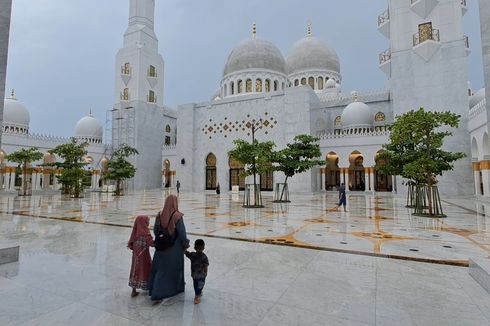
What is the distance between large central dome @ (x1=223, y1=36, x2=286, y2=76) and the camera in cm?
2712

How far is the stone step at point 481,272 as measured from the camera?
299cm

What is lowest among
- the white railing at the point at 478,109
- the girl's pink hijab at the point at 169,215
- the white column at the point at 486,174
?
the girl's pink hijab at the point at 169,215

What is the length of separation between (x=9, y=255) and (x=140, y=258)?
7.99 feet

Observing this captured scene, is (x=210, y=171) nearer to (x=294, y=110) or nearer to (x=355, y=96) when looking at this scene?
(x=294, y=110)

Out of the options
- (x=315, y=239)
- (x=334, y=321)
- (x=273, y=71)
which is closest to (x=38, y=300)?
(x=334, y=321)

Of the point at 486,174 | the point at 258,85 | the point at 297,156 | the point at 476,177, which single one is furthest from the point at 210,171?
the point at 486,174

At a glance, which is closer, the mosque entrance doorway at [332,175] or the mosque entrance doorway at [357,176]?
the mosque entrance doorway at [357,176]

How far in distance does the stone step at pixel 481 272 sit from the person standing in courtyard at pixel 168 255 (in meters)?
3.21

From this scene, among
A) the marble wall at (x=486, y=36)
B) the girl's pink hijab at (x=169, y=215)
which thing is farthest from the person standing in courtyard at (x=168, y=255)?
the marble wall at (x=486, y=36)

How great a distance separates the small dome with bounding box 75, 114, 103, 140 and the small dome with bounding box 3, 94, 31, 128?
17.4 ft

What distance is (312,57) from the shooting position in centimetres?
3206

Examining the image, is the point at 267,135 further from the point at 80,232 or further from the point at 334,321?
the point at 334,321

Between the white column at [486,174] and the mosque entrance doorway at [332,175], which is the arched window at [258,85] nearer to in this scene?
the mosque entrance doorway at [332,175]

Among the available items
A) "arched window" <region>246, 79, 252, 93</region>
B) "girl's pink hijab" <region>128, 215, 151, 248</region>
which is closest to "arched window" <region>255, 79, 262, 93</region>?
"arched window" <region>246, 79, 252, 93</region>
